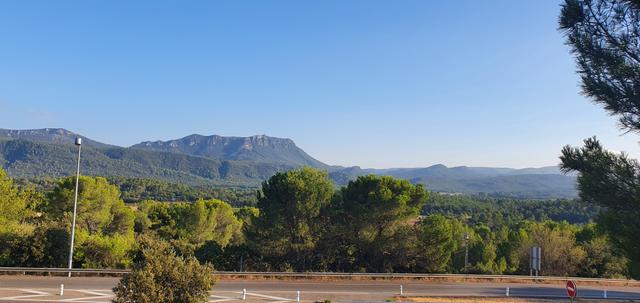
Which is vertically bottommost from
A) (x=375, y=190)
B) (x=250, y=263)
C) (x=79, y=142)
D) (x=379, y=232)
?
(x=250, y=263)

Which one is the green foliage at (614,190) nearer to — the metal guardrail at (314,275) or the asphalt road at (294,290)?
the asphalt road at (294,290)

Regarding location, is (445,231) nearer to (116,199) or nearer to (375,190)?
(375,190)

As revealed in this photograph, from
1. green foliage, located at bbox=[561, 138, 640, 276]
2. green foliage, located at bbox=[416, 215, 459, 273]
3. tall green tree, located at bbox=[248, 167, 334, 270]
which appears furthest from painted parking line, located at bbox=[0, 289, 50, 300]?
green foliage, located at bbox=[416, 215, 459, 273]

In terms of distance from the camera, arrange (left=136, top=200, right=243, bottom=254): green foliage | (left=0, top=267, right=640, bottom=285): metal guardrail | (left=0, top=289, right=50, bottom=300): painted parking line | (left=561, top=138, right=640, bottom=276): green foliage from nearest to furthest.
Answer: (left=561, top=138, right=640, bottom=276): green foliage → (left=0, top=289, right=50, bottom=300): painted parking line → (left=0, top=267, right=640, bottom=285): metal guardrail → (left=136, top=200, right=243, bottom=254): green foliage

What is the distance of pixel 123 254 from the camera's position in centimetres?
2961

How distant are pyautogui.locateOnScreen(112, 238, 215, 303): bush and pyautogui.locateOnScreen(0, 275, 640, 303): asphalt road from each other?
7018 mm

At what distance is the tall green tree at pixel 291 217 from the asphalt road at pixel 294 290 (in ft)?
18.8

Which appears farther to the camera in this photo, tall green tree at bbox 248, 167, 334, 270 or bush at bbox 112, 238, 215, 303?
tall green tree at bbox 248, 167, 334, 270

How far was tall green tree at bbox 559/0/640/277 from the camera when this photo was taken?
33.0 ft

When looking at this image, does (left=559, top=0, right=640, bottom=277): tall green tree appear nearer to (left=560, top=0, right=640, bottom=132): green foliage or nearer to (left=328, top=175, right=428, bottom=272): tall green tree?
(left=560, top=0, right=640, bottom=132): green foliage

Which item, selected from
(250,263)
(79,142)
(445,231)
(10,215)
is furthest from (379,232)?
(10,215)

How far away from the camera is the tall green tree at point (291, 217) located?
32312 mm

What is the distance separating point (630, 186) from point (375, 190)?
914 inches

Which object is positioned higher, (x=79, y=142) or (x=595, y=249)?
(x=79, y=142)
